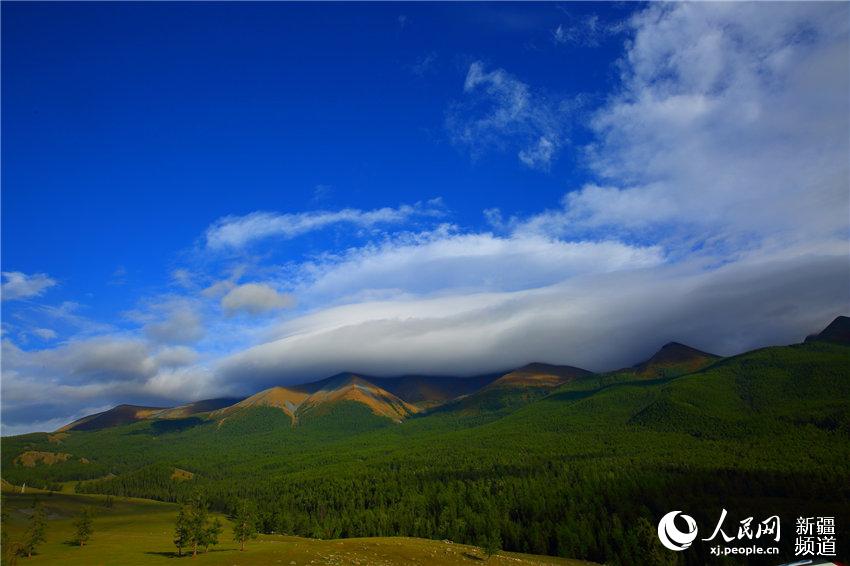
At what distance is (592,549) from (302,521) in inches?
4289

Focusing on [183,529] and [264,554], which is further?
[183,529]

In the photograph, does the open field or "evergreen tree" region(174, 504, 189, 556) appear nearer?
the open field

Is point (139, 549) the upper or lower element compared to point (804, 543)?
upper

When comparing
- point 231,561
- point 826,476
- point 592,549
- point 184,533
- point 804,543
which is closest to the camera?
point 231,561

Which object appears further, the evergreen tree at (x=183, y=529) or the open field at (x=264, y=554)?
the evergreen tree at (x=183, y=529)

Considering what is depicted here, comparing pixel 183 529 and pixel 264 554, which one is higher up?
pixel 183 529

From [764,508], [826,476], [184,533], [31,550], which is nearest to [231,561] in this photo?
[184,533]

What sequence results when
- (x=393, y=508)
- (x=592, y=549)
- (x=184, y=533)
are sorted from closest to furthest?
(x=184, y=533)
(x=592, y=549)
(x=393, y=508)

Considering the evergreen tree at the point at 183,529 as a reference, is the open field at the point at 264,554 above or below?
below

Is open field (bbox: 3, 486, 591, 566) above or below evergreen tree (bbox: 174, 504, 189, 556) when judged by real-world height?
below

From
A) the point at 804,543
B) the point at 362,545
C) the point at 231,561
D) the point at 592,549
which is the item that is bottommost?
the point at 592,549

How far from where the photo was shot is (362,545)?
327ft

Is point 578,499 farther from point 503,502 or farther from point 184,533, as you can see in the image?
point 184,533

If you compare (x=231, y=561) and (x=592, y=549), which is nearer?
(x=231, y=561)
